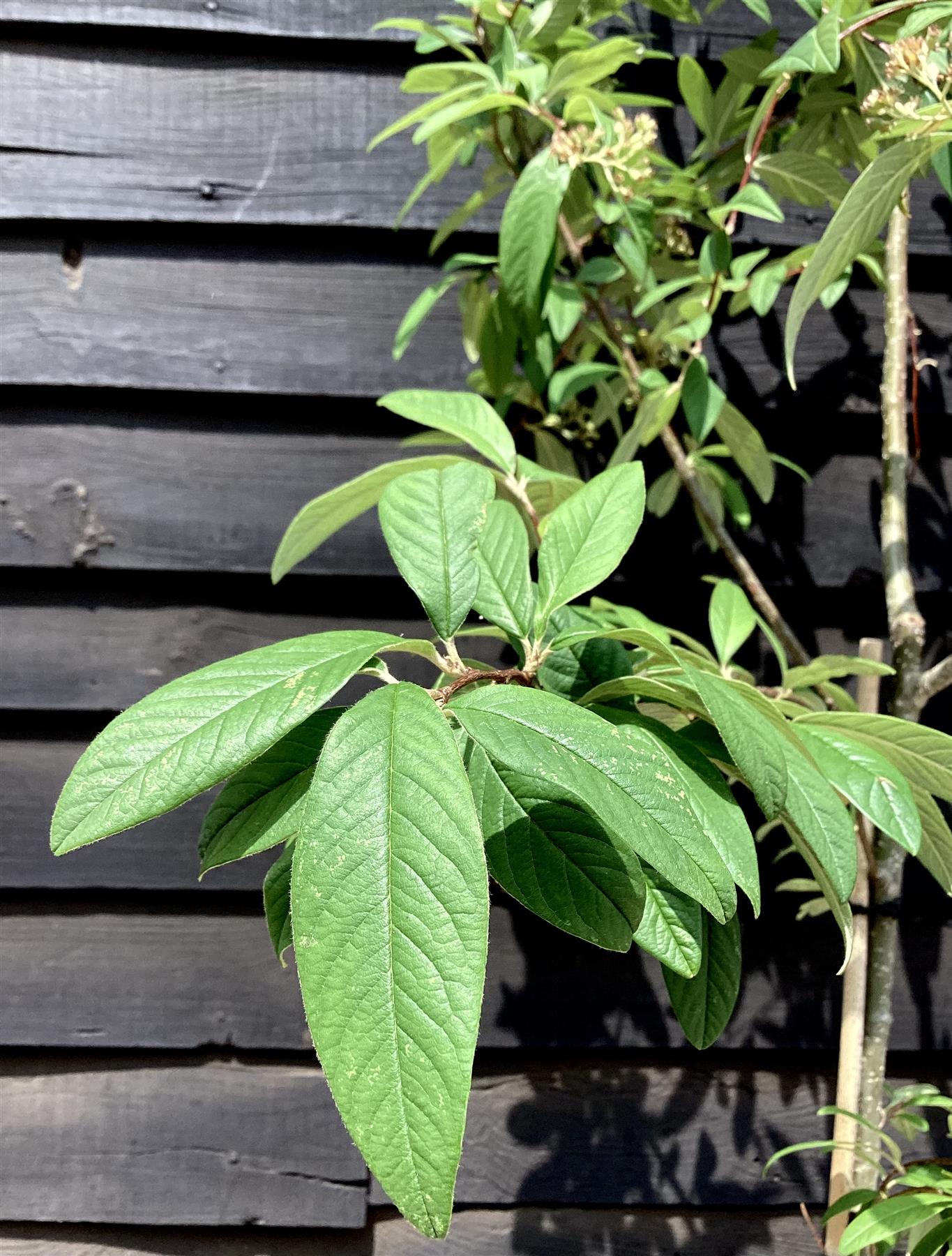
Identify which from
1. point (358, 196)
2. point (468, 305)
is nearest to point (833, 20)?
point (468, 305)

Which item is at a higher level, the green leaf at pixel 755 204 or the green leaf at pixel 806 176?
the green leaf at pixel 806 176

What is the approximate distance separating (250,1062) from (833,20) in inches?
49.0

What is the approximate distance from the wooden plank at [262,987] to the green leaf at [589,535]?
0.65 m

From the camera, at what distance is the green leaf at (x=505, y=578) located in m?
0.55

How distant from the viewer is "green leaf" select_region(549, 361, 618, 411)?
3.08 feet

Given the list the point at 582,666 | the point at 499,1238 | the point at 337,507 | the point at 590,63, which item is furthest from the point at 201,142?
the point at 499,1238

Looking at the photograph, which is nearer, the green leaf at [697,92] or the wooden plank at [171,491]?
the green leaf at [697,92]

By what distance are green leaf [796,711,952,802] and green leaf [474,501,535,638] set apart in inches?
9.4

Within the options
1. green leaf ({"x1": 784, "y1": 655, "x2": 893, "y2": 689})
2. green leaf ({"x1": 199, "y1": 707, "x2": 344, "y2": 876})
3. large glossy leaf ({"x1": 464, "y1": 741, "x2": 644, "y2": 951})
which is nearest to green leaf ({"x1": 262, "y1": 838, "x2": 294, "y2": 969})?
green leaf ({"x1": 199, "y1": 707, "x2": 344, "y2": 876})

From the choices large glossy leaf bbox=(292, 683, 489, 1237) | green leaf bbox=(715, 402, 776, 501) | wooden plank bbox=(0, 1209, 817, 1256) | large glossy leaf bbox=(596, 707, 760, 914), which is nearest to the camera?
large glossy leaf bbox=(292, 683, 489, 1237)

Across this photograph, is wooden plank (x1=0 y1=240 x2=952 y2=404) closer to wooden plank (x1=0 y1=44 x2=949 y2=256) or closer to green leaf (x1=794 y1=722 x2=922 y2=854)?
wooden plank (x1=0 y1=44 x2=949 y2=256)

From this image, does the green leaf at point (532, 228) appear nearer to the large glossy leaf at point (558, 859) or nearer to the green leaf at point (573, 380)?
the green leaf at point (573, 380)

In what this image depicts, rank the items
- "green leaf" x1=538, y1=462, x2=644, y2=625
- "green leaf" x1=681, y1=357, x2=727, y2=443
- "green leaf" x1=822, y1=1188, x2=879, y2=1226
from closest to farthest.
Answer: "green leaf" x1=538, y1=462, x2=644, y2=625
"green leaf" x1=822, y1=1188, x2=879, y2=1226
"green leaf" x1=681, y1=357, x2=727, y2=443

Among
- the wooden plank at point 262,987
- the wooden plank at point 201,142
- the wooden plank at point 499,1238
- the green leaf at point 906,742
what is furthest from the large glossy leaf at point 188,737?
the wooden plank at point 499,1238
